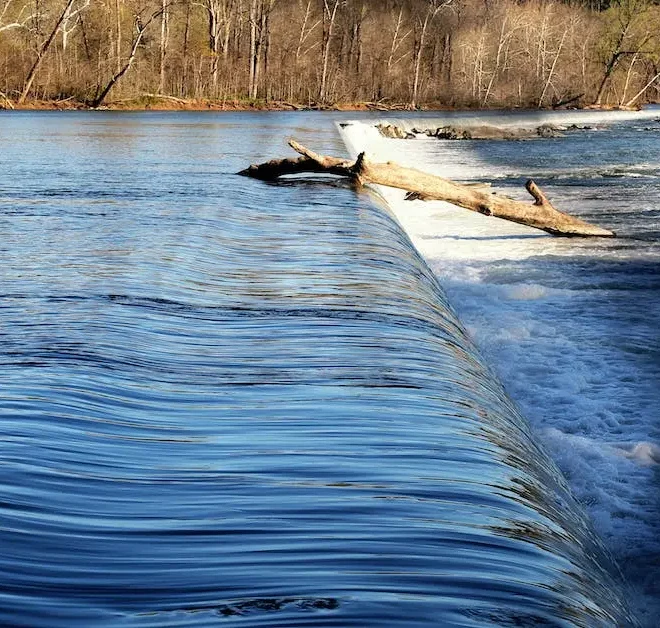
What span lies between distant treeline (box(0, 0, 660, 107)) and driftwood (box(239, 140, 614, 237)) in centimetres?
3873

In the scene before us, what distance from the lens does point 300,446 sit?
3.86 m

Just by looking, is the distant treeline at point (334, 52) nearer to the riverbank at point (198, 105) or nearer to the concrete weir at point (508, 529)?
the riverbank at point (198, 105)

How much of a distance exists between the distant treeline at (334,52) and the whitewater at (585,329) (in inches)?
1455

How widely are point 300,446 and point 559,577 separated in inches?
46.6

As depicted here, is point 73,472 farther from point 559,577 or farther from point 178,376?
point 559,577

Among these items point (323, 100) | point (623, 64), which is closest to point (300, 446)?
point (323, 100)

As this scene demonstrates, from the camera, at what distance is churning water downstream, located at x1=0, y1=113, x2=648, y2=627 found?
2701 mm

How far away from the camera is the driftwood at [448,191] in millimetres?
13422

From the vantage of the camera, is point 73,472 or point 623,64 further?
point 623,64

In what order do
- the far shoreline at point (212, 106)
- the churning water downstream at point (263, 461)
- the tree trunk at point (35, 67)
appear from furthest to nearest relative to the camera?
the far shoreline at point (212, 106), the tree trunk at point (35, 67), the churning water downstream at point (263, 461)

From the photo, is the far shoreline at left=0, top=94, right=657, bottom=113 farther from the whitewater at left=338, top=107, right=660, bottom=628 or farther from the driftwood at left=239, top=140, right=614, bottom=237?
the driftwood at left=239, top=140, right=614, bottom=237

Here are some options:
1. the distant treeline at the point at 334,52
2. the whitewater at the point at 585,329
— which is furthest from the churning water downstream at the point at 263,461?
the distant treeline at the point at 334,52

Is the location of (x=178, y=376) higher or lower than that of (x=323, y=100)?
higher

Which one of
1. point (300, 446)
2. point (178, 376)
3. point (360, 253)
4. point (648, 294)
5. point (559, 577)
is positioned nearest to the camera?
point (559, 577)
